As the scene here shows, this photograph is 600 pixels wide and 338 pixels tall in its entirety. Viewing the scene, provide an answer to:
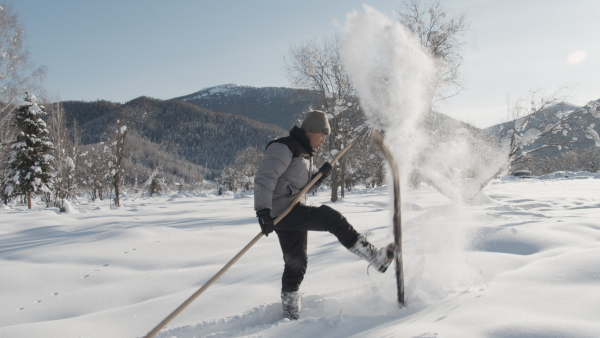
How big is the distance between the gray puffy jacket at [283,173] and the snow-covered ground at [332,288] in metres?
0.92

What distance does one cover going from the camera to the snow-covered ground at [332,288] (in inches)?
81.1

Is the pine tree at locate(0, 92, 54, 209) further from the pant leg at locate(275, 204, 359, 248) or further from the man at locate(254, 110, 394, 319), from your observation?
the pant leg at locate(275, 204, 359, 248)

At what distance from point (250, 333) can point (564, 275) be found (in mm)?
2640

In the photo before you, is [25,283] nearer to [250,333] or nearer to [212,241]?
[212,241]

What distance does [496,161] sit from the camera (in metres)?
11.4

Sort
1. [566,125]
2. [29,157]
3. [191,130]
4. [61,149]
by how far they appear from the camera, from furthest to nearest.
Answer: [191,130] → [29,157] → [61,149] → [566,125]

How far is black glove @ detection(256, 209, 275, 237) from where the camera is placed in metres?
2.39

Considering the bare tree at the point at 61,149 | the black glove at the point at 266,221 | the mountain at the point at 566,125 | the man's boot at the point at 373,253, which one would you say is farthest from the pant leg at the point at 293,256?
the bare tree at the point at 61,149

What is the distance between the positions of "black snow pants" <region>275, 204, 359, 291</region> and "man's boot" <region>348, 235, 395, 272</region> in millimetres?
50

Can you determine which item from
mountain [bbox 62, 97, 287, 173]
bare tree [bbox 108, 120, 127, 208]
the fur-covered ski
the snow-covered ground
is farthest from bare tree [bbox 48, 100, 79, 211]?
mountain [bbox 62, 97, 287, 173]

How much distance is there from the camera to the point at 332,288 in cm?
306

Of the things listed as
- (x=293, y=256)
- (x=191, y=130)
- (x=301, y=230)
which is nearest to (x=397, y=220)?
(x=301, y=230)

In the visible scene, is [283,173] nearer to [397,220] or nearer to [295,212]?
[295,212]

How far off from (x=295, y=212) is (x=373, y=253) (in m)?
0.74
